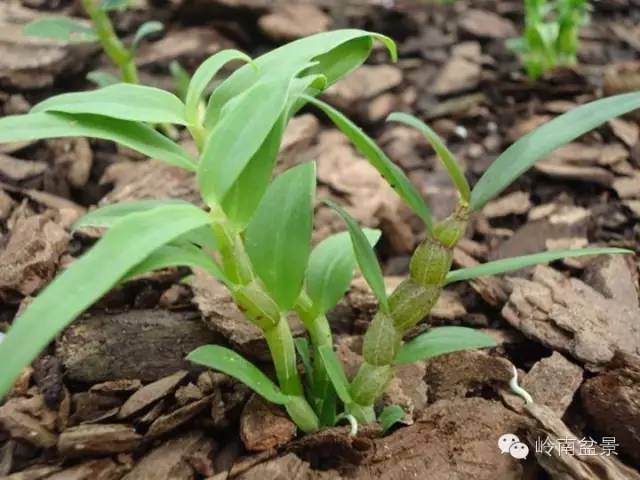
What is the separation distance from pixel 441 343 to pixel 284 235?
29 cm

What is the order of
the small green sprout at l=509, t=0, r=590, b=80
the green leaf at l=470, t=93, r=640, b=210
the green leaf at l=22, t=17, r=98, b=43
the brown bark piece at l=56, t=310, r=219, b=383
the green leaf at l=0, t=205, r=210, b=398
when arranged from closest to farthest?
the green leaf at l=0, t=205, r=210, b=398 < the green leaf at l=470, t=93, r=640, b=210 < the brown bark piece at l=56, t=310, r=219, b=383 < the green leaf at l=22, t=17, r=98, b=43 < the small green sprout at l=509, t=0, r=590, b=80

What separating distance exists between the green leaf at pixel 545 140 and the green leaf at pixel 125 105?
426mm

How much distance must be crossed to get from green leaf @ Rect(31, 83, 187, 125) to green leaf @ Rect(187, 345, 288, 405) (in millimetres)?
319

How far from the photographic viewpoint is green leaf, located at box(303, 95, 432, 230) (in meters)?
0.83

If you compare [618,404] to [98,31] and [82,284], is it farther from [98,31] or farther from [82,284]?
[98,31]

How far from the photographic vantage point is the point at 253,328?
1113mm

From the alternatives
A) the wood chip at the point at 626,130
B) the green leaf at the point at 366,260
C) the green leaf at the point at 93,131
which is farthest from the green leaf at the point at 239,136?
the wood chip at the point at 626,130

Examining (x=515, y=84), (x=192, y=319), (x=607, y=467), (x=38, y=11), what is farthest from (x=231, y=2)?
(x=607, y=467)

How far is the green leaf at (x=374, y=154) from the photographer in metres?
0.83

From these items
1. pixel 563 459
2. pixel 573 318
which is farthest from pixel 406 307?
pixel 573 318

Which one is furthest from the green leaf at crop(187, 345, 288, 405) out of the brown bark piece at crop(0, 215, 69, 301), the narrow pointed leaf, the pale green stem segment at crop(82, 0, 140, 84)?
the pale green stem segment at crop(82, 0, 140, 84)

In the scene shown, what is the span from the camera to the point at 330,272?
3.54 feet

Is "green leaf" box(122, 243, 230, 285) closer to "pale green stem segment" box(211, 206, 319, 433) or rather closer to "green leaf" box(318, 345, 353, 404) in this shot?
"pale green stem segment" box(211, 206, 319, 433)

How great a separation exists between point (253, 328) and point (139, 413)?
232mm
